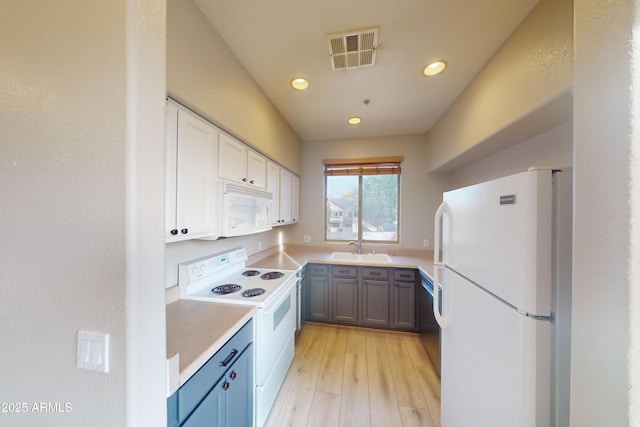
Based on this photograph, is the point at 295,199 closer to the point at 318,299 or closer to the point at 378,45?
the point at 318,299

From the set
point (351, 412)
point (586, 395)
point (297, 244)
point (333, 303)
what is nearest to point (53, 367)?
point (586, 395)

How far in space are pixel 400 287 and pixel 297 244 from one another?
1650 millimetres

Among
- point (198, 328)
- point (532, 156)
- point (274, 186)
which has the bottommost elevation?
point (198, 328)

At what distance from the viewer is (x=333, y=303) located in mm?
2693

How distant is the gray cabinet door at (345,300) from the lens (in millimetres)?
2652

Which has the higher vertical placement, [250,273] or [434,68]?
[434,68]

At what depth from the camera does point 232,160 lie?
1.64 m

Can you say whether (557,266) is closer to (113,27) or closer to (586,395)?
(586,395)

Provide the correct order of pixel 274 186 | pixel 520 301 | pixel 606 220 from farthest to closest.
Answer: pixel 274 186
pixel 520 301
pixel 606 220

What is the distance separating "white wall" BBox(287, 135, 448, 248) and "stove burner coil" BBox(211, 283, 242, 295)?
72.2 inches

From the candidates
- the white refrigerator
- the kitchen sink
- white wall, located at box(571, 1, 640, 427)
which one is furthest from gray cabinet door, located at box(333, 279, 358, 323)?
white wall, located at box(571, 1, 640, 427)

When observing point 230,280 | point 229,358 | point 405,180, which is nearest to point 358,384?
point 229,358

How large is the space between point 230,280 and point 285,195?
4.37 ft

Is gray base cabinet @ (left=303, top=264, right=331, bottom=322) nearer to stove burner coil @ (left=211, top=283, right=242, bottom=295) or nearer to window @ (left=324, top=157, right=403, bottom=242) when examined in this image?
window @ (left=324, top=157, right=403, bottom=242)
